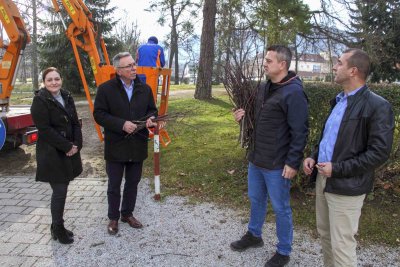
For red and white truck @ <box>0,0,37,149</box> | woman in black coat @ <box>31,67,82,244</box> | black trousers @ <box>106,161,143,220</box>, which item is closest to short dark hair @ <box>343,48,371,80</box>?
black trousers @ <box>106,161,143,220</box>

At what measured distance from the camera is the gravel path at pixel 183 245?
141 inches

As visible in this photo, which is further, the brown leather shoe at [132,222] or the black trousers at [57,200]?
the brown leather shoe at [132,222]

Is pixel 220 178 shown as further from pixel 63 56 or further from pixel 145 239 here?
pixel 63 56

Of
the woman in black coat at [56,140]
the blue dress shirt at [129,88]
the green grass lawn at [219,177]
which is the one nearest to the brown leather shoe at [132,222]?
the woman in black coat at [56,140]

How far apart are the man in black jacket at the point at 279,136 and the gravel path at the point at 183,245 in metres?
0.39

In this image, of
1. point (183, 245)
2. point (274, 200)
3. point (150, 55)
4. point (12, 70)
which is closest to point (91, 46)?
point (150, 55)

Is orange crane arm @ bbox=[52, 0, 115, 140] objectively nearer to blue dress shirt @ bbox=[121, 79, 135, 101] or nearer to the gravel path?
blue dress shirt @ bbox=[121, 79, 135, 101]

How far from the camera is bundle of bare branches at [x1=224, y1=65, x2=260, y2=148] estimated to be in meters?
3.68

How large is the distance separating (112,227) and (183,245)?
0.86 m

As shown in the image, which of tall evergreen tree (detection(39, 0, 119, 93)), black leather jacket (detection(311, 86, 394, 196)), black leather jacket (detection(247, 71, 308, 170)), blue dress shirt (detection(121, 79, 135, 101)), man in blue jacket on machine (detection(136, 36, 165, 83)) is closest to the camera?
black leather jacket (detection(311, 86, 394, 196))

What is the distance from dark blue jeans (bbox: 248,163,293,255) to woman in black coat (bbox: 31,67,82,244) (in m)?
1.93

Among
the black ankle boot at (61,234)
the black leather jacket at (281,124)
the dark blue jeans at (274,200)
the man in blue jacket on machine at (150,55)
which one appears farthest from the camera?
the man in blue jacket on machine at (150,55)

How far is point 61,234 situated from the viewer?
389cm

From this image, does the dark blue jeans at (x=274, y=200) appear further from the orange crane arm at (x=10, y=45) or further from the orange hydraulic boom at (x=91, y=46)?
the orange crane arm at (x=10, y=45)
